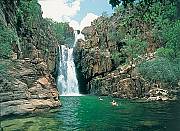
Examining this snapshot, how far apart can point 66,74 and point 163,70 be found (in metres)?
34.9

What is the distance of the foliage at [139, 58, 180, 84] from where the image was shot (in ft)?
178

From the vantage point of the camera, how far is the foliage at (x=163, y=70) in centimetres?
5429

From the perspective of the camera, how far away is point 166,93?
5469 centimetres

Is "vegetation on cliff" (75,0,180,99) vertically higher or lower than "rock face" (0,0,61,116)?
higher

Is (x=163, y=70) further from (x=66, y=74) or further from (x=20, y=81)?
(x=66, y=74)

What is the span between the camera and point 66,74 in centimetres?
8431

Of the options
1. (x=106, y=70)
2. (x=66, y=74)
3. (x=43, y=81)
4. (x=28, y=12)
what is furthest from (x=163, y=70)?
(x=66, y=74)

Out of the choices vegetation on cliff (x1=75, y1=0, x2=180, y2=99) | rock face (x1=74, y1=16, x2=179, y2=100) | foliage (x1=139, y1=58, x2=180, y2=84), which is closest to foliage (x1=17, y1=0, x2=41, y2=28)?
vegetation on cliff (x1=75, y1=0, x2=180, y2=99)

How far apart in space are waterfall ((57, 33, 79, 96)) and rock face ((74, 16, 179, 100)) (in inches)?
54.9

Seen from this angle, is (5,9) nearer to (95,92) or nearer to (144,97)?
(144,97)

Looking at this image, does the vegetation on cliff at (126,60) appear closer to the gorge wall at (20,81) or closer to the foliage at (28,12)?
the foliage at (28,12)

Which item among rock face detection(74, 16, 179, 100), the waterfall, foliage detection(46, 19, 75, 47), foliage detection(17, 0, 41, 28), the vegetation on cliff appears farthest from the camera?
foliage detection(46, 19, 75, 47)

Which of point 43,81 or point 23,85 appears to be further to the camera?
point 43,81

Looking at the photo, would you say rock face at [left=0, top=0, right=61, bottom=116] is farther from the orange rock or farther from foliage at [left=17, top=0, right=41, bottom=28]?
foliage at [left=17, top=0, right=41, bottom=28]
